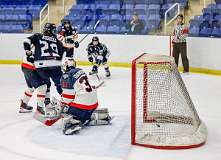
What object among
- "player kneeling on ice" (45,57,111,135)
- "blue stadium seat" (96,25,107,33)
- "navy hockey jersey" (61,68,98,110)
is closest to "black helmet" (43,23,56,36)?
"player kneeling on ice" (45,57,111,135)

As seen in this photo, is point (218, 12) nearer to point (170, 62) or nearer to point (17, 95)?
point (17, 95)

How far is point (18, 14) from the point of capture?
41.2 ft

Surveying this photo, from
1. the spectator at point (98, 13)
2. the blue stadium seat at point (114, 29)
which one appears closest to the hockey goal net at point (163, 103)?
the blue stadium seat at point (114, 29)

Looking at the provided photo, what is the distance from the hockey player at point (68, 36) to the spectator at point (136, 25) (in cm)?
236

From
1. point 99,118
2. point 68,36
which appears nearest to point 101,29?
point 68,36

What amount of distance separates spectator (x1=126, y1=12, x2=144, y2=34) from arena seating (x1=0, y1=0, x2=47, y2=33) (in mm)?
2448

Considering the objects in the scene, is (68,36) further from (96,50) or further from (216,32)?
(216,32)

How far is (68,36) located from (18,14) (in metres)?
4.04

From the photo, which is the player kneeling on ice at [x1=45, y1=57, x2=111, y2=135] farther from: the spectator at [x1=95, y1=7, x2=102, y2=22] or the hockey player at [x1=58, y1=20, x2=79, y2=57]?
the spectator at [x1=95, y1=7, x2=102, y2=22]

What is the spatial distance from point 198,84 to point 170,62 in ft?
12.7

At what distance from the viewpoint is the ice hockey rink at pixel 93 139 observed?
170 inches

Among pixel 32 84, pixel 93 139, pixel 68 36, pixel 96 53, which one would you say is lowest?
pixel 93 139

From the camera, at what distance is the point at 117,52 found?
37.2 ft

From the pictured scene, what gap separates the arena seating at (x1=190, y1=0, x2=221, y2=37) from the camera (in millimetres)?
9945
